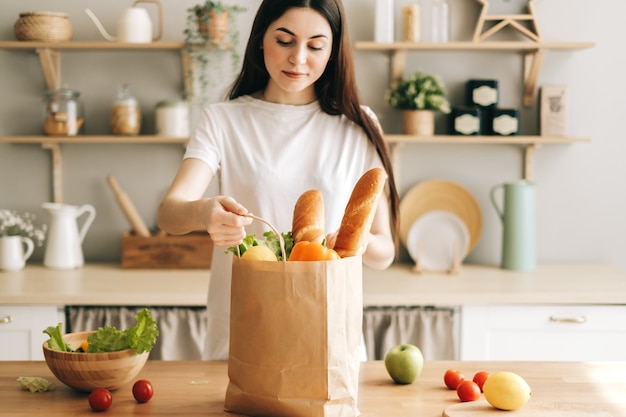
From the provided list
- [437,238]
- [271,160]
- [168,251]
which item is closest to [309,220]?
[271,160]

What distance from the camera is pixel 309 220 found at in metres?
1.24

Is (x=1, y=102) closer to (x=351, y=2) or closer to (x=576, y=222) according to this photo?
(x=351, y=2)

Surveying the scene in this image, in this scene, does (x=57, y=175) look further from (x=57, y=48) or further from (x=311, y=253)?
(x=311, y=253)

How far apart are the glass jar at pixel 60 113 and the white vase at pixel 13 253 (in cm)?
45

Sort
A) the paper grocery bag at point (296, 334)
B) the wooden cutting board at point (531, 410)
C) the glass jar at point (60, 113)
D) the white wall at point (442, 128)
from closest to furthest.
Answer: the paper grocery bag at point (296, 334) → the wooden cutting board at point (531, 410) → the glass jar at point (60, 113) → the white wall at point (442, 128)

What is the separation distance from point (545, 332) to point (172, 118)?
166 centimetres

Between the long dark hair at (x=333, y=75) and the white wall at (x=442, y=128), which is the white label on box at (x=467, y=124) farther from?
the long dark hair at (x=333, y=75)

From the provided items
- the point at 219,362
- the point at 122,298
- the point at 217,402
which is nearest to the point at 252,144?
the point at 219,362

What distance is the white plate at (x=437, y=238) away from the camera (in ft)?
10.3

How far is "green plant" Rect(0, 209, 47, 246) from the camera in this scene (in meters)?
3.07

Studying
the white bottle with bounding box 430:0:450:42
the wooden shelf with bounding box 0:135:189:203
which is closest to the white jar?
the wooden shelf with bounding box 0:135:189:203

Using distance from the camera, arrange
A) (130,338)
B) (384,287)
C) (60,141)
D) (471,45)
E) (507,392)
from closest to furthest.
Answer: (507,392)
(130,338)
(384,287)
(471,45)
(60,141)

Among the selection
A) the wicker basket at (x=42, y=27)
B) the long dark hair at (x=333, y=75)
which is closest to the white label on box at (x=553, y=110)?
the long dark hair at (x=333, y=75)

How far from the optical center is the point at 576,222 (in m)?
3.29
